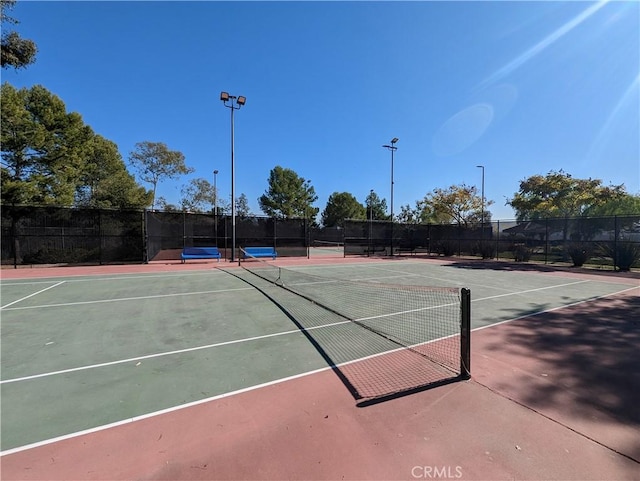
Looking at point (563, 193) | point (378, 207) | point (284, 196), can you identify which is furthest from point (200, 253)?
point (378, 207)

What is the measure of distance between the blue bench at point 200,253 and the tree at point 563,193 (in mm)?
25376

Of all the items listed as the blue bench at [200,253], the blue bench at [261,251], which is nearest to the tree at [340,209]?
the blue bench at [261,251]

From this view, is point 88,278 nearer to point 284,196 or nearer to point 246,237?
point 246,237

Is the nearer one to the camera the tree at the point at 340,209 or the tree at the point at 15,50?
the tree at the point at 15,50

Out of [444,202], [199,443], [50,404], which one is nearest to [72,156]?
[50,404]

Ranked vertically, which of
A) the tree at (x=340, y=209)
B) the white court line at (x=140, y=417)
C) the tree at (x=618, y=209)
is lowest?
the white court line at (x=140, y=417)

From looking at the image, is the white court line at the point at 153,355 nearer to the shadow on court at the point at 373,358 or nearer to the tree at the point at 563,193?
the shadow on court at the point at 373,358

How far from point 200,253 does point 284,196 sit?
1665 inches

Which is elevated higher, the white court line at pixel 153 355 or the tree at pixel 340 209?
the tree at pixel 340 209

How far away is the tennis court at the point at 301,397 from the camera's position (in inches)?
97.0

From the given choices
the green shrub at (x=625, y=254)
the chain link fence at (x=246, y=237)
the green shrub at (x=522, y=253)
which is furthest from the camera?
the green shrub at (x=522, y=253)

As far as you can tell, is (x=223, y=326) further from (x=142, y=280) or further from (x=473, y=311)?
(x=142, y=280)

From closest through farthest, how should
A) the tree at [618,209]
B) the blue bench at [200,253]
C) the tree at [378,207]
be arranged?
the blue bench at [200,253] → the tree at [618,209] → the tree at [378,207]

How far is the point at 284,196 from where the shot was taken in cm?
6100
